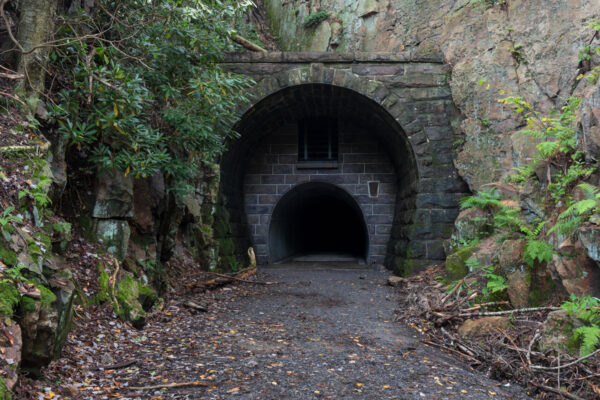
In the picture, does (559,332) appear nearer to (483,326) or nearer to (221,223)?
(483,326)

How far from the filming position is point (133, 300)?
4570mm

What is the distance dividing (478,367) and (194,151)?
4.42 metres

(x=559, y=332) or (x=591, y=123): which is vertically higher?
(x=591, y=123)

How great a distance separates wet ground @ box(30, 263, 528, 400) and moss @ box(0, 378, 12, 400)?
1.89ft

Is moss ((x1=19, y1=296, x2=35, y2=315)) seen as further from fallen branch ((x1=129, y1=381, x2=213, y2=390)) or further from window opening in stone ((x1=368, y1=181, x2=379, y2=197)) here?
window opening in stone ((x1=368, y1=181, x2=379, y2=197))

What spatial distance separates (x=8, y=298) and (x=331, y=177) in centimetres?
940

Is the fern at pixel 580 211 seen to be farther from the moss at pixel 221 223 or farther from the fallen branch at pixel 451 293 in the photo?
the moss at pixel 221 223

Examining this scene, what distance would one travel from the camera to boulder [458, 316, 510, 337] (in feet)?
14.1

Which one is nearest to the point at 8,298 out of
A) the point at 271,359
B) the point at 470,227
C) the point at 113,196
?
the point at 271,359

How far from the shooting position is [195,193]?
803cm

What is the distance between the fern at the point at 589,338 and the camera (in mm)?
3160

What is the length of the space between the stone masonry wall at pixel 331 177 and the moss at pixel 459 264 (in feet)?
14.7

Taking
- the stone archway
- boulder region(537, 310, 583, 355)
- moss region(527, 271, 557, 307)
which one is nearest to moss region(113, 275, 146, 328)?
the stone archway

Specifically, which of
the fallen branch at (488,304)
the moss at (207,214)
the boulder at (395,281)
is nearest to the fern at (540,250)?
the fallen branch at (488,304)
